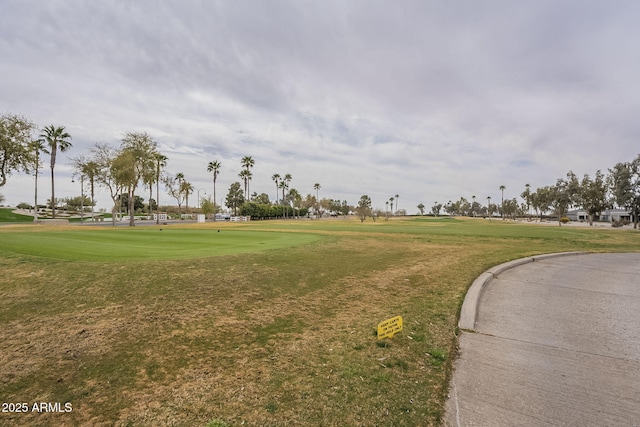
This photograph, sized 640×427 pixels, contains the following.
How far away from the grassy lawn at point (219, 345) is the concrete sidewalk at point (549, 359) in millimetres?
384

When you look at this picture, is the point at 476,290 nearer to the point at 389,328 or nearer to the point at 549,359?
the point at 549,359

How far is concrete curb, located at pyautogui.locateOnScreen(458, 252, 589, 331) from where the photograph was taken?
5965mm

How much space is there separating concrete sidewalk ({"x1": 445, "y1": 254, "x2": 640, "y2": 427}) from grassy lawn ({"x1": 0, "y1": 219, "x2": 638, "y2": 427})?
15.1 inches

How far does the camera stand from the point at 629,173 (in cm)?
5000

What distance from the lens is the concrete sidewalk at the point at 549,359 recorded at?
327cm

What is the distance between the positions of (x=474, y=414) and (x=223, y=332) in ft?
12.7

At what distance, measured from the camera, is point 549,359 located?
448 centimetres

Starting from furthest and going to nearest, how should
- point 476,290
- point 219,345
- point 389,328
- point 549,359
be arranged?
point 476,290
point 389,328
point 219,345
point 549,359

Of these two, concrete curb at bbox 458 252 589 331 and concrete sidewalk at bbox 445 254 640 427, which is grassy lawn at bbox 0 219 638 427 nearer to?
concrete curb at bbox 458 252 589 331

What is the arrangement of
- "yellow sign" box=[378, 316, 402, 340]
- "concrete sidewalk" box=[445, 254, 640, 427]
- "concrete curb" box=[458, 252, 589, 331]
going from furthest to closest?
"concrete curb" box=[458, 252, 589, 331], "yellow sign" box=[378, 316, 402, 340], "concrete sidewalk" box=[445, 254, 640, 427]

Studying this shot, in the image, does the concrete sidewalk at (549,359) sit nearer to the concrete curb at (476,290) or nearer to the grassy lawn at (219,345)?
the concrete curb at (476,290)

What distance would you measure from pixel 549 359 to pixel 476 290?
3634 millimetres

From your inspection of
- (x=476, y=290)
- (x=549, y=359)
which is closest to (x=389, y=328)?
(x=549, y=359)

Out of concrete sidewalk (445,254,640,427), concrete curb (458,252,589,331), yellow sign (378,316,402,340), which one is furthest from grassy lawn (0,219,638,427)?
concrete sidewalk (445,254,640,427)
